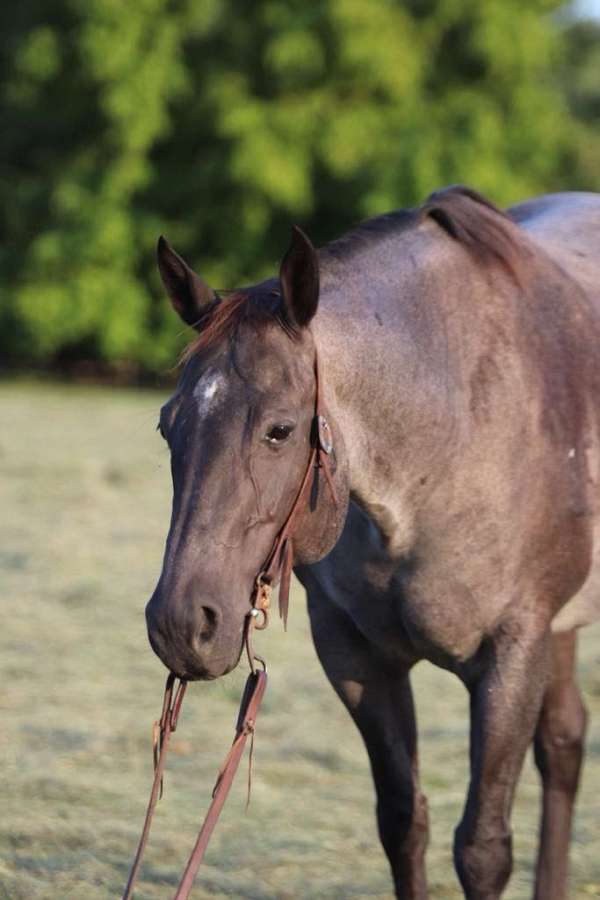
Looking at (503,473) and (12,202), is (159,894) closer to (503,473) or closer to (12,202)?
(503,473)

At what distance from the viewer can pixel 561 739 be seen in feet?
13.8

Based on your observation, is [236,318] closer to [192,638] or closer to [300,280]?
[300,280]

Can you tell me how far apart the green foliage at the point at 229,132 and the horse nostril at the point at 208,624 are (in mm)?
18189

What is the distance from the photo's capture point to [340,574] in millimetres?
3422

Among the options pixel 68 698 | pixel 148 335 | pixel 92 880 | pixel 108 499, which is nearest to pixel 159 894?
pixel 92 880

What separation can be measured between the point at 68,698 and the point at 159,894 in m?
1.94

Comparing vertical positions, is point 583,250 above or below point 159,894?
above

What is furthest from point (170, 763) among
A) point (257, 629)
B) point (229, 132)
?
point (229, 132)

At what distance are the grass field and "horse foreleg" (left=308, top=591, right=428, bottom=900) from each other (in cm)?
38

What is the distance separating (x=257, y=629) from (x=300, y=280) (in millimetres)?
613

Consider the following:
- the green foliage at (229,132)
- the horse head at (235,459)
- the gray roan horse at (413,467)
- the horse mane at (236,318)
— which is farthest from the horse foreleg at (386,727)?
the green foliage at (229,132)

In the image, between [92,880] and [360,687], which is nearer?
[360,687]

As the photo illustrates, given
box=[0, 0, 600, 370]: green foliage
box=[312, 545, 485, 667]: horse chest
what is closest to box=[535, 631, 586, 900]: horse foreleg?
box=[312, 545, 485, 667]: horse chest

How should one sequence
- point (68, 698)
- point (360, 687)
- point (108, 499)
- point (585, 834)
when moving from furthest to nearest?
point (108, 499), point (68, 698), point (585, 834), point (360, 687)
